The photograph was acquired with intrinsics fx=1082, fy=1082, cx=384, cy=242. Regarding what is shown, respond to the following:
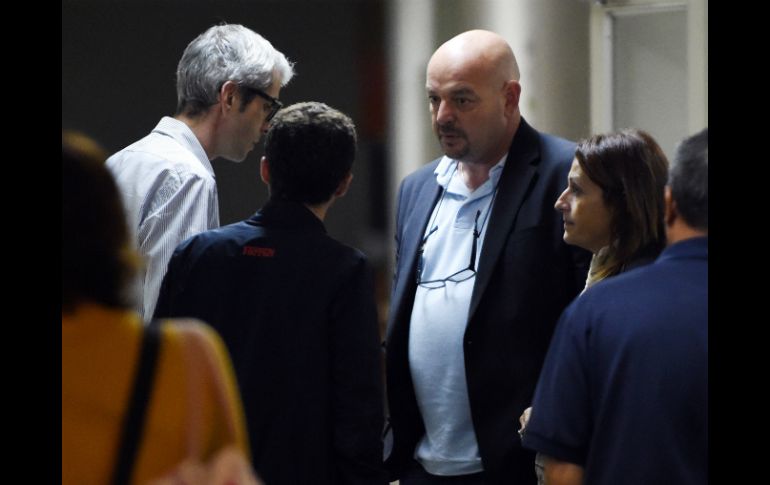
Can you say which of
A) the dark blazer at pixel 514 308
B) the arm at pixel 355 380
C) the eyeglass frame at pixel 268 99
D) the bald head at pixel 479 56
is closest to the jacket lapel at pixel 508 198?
the dark blazer at pixel 514 308

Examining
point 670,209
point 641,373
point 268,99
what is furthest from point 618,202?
point 268,99

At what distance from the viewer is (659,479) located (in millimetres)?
1440

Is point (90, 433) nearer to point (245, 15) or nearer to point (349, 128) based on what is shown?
point (349, 128)

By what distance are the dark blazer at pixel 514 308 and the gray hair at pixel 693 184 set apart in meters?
0.69

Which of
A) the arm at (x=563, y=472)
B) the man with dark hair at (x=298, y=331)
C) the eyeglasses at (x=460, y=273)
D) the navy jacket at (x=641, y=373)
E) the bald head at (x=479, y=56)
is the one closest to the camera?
the navy jacket at (x=641, y=373)

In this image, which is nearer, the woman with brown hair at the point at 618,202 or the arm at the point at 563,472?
the arm at the point at 563,472

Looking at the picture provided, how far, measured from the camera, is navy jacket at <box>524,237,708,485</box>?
140 cm

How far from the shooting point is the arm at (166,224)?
208 centimetres

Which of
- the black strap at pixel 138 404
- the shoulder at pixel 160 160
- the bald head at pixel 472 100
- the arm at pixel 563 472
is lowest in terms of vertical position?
the arm at pixel 563 472

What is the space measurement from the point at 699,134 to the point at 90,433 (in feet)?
2.94

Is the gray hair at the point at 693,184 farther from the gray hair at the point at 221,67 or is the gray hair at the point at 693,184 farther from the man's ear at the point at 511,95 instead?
the gray hair at the point at 221,67

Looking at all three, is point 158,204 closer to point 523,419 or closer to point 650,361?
point 523,419

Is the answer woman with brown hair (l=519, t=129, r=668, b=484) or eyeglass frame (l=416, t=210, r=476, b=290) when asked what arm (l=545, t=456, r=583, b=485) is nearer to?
woman with brown hair (l=519, t=129, r=668, b=484)
